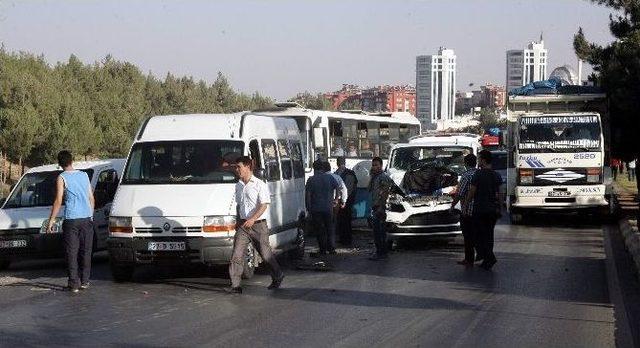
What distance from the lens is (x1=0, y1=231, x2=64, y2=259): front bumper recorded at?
1448 centimetres

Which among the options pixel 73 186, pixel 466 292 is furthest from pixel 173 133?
pixel 466 292

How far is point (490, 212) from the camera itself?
14117 millimetres

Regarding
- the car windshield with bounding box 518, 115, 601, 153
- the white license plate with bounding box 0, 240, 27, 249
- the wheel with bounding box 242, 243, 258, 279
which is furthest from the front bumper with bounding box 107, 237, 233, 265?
the car windshield with bounding box 518, 115, 601, 153

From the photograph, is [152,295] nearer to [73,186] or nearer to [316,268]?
[73,186]

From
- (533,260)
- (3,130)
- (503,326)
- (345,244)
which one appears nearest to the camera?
(503,326)

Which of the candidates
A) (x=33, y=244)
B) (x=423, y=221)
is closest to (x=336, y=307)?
(x=33, y=244)

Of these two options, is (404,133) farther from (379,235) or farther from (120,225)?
(120,225)

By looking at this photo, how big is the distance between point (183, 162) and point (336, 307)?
12.3 feet

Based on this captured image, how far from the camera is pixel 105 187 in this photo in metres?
16.2

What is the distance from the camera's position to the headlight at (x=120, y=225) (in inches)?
479

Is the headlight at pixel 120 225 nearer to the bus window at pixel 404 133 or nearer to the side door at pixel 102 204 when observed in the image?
the side door at pixel 102 204

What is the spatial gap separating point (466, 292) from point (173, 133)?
4.81 metres

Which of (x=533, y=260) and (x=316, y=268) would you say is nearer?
(x=316, y=268)

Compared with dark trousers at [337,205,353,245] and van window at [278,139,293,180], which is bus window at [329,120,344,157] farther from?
van window at [278,139,293,180]
